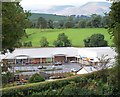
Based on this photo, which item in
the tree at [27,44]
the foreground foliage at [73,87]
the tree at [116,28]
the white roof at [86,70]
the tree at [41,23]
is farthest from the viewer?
the white roof at [86,70]

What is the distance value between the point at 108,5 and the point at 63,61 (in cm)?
88

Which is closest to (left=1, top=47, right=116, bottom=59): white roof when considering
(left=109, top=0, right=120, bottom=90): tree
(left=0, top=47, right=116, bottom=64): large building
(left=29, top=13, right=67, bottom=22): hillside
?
(left=0, top=47, right=116, bottom=64): large building

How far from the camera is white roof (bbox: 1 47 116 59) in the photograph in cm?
414

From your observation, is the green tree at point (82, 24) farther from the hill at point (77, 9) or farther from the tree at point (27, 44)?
the tree at point (27, 44)

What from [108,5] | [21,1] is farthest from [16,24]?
[108,5]

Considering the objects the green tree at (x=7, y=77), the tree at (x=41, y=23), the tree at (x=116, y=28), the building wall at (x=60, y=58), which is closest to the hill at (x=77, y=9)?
the tree at (x=41, y=23)

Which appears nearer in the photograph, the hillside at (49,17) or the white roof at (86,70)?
the hillside at (49,17)

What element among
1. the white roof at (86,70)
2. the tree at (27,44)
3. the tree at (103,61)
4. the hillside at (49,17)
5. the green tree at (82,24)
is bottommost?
Answer: the white roof at (86,70)

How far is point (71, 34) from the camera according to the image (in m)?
4.20

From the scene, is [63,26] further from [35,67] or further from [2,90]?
[2,90]

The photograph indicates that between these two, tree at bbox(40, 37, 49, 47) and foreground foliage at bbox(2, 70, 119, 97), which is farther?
tree at bbox(40, 37, 49, 47)

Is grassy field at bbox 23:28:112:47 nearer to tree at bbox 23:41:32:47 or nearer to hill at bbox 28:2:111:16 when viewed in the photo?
tree at bbox 23:41:32:47

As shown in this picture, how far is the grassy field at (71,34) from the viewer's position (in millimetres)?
4168

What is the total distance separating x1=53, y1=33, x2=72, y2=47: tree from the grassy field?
47 millimetres
